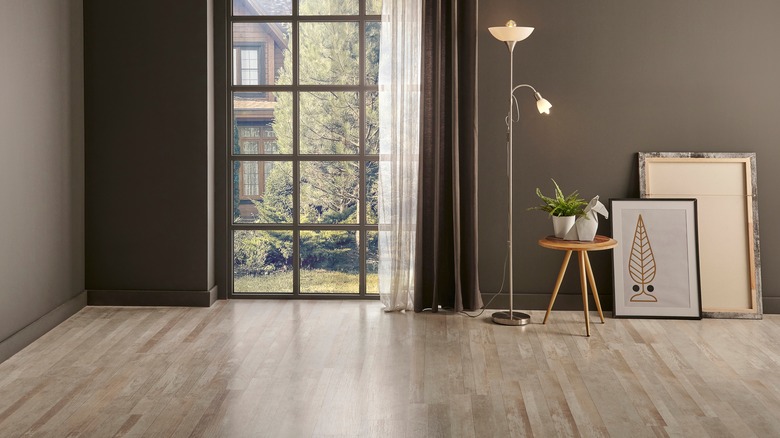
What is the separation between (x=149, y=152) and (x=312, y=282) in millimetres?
1491

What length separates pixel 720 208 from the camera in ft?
19.6

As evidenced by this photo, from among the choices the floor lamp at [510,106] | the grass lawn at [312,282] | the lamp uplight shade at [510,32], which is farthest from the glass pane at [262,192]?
the lamp uplight shade at [510,32]

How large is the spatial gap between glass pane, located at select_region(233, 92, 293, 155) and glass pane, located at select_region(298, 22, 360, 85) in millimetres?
260

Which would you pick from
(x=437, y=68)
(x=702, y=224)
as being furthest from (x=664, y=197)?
(x=437, y=68)

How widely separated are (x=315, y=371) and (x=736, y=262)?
10.2 ft

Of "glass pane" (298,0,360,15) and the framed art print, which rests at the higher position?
"glass pane" (298,0,360,15)

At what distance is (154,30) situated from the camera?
6082 millimetres

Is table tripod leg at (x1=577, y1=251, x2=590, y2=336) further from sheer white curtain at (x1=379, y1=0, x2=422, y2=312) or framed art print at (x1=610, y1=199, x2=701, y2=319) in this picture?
sheer white curtain at (x1=379, y1=0, x2=422, y2=312)

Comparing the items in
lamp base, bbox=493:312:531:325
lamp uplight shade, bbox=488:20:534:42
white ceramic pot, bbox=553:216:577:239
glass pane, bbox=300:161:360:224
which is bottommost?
lamp base, bbox=493:312:531:325

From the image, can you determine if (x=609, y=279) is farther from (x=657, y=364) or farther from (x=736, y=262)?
(x=657, y=364)

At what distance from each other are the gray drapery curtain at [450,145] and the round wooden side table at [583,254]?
596 millimetres

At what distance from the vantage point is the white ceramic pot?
5.59 metres

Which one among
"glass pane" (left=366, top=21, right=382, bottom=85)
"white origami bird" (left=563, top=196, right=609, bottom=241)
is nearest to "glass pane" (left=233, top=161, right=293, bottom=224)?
"glass pane" (left=366, top=21, right=382, bottom=85)

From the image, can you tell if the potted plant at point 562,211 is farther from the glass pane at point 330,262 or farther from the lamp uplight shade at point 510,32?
the glass pane at point 330,262
